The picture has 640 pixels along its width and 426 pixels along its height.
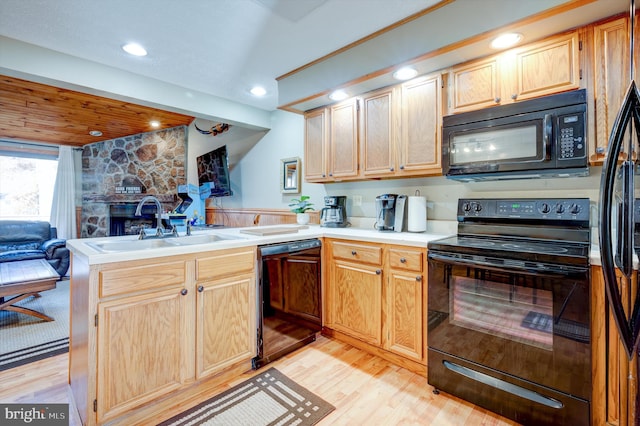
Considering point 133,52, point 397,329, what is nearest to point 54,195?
point 133,52

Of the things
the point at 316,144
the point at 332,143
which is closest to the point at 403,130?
the point at 332,143

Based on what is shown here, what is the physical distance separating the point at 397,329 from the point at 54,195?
6749 millimetres

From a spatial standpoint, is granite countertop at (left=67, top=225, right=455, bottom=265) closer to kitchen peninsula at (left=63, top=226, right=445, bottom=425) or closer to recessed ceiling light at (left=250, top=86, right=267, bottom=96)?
kitchen peninsula at (left=63, top=226, right=445, bottom=425)

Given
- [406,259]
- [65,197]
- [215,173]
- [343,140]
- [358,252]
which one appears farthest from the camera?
[65,197]

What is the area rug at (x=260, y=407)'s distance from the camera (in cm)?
161

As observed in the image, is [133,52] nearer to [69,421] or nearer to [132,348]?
[132,348]

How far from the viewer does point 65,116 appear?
4379mm

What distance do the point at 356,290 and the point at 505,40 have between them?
1.91 m

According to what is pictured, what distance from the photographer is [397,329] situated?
2.10m

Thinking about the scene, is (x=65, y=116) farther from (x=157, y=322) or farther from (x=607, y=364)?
(x=607, y=364)

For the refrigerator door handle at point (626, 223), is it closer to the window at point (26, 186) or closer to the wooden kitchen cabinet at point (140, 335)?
the wooden kitchen cabinet at point (140, 335)

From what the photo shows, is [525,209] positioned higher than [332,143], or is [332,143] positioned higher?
[332,143]

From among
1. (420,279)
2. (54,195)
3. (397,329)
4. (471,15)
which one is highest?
(471,15)

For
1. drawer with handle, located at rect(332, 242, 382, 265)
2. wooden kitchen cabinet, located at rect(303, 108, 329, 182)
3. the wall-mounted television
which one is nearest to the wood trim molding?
the wall-mounted television
